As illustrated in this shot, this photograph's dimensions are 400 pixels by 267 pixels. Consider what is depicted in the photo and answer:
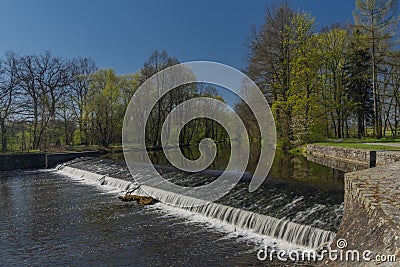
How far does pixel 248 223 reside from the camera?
685 centimetres

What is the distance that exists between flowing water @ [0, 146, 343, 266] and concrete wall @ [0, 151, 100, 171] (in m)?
11.1

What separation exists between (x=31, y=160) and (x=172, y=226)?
58.7ft

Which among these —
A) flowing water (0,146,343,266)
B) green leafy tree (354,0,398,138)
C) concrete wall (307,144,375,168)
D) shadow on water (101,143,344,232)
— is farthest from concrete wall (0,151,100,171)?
green leafy tree (354,0,398,138)

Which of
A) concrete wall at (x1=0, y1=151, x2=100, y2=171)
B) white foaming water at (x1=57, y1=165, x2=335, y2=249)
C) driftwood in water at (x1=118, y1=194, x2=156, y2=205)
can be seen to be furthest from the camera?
concrete wall at (x1=0, y1=151, x2=100, y2=171)

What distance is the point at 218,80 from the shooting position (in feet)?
24.0

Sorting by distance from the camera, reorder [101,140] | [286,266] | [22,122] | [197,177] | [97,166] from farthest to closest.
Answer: [101,140]
[22,122]
[97,166]
[197,177]
[286,266]

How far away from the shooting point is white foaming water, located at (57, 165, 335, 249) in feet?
Answer: 18.6

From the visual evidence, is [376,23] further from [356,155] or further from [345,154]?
[356,155]

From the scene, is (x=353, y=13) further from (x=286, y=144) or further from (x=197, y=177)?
(x=197, y=177)

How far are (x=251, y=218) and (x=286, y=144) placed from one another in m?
15.7

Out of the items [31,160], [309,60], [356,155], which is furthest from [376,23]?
[31,160]

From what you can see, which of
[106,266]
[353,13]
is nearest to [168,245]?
[106,266]

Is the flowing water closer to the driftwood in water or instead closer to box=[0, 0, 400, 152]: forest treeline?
the driftwood in water

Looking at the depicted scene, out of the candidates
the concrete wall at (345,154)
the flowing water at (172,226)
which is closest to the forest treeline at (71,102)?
the concrete wall at (345,154)
